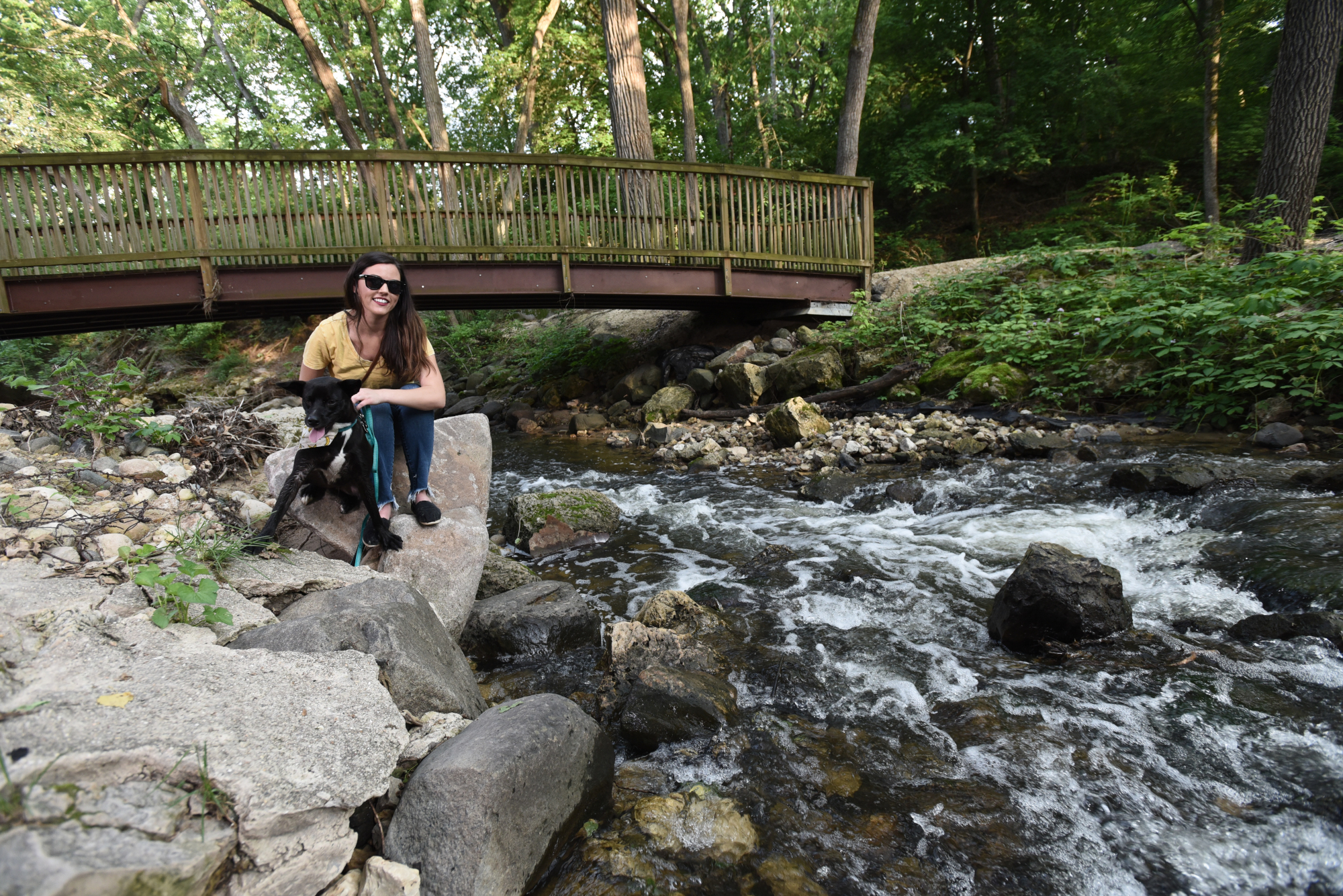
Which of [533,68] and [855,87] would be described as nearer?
[855,87]

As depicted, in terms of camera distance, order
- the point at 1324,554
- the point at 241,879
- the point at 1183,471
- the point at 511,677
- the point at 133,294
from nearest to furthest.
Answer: the point at 241,879, the point at 511,677, the point at 1324,554, the point at 1183,471, the point at 133,294

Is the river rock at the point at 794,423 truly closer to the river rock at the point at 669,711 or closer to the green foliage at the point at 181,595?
the river rock at the point at 669,711

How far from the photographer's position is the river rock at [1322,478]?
472 cm

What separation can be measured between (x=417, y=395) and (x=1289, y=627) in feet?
15.2

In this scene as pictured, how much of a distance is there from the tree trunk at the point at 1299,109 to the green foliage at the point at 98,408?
1219 centimetres

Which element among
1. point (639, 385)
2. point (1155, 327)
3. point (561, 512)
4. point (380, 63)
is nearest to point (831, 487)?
point (561, 512)

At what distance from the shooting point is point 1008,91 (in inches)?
711

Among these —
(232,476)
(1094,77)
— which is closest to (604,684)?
(232,476)

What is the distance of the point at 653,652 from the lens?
335cm

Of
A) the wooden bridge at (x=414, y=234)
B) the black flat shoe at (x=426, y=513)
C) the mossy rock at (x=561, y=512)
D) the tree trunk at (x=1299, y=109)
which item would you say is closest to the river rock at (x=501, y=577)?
the black flat shoe at (x=426, y=513)

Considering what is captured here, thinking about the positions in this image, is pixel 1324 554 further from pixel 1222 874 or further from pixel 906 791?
pixel 906 791

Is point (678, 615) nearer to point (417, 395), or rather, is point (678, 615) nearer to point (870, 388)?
point (417, 395)

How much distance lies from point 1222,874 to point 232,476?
6.20 meters

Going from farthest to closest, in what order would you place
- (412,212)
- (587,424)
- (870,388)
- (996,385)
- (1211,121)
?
(1211,121) → (587,424) → (412,212) → (870,388) → (996,385)
